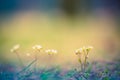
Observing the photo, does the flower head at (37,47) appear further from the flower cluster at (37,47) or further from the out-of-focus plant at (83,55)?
Result: the out-of-focus plant at (83,55)

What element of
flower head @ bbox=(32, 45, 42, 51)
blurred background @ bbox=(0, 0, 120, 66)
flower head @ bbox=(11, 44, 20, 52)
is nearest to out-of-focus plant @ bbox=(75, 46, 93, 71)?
blurred background @ bbox=(0, 0, 120, 66)

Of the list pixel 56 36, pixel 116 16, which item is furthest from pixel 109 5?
pixel 56 36

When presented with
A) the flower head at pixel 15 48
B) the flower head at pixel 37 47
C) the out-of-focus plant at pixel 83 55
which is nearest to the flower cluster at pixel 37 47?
the flower head at pixel 37 47

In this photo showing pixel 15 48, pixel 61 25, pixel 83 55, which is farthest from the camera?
pixel 61 25

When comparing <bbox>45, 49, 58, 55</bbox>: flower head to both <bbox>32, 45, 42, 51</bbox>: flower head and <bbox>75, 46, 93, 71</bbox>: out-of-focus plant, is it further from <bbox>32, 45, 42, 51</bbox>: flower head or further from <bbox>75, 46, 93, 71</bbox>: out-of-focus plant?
<bbox>75, 46, 93, 71</bbox>: out-of-focus plant

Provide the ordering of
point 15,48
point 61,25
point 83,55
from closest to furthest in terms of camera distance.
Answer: point 83,55 → point 15,48 → point 61,25

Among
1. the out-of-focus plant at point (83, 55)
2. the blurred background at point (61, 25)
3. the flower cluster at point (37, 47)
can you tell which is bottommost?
the out-of-focus plant at point (83, 55)

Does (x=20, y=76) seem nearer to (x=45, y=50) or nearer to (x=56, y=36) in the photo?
(x=45, y=50)

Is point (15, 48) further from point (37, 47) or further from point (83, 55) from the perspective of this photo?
point (83, 55)

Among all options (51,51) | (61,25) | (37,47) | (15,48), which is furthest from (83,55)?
(15,48)
